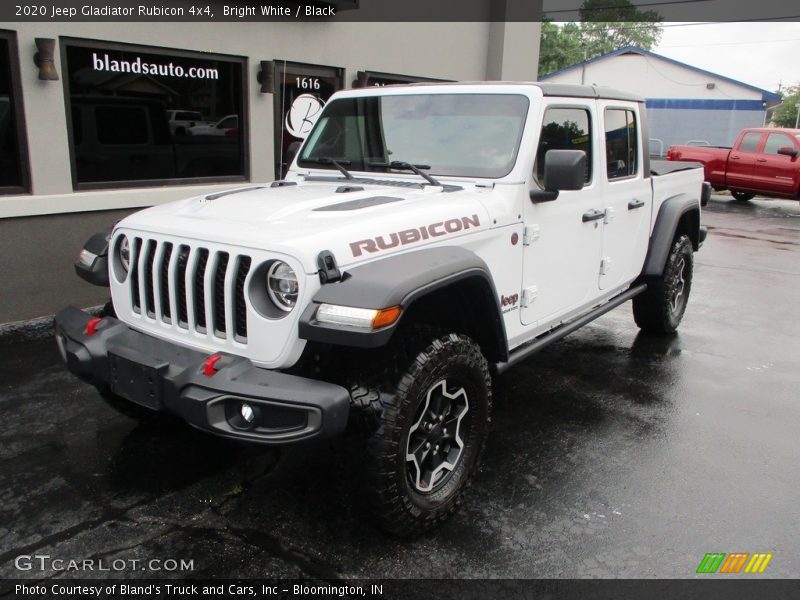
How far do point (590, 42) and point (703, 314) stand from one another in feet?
220

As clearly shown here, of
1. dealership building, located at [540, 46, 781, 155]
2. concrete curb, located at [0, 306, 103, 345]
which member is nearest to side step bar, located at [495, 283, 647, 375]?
concrete curb, located at [0, 306, 103, 345]

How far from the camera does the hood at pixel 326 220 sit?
2.73 meters

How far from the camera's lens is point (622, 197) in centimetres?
471

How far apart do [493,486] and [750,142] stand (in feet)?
51.5

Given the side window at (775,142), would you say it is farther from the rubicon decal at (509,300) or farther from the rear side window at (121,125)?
the rubicon decal at (509,300)

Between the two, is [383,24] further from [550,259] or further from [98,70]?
[550,259]

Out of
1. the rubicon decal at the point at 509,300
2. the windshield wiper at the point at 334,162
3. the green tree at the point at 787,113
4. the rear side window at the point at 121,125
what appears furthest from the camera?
the green tree at the point at 787,113

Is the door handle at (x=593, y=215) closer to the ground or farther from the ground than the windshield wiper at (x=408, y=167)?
closer to the ground

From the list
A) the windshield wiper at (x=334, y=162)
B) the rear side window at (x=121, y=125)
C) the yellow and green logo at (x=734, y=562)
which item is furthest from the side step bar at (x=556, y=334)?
the rear side window at (x=121, y=125)

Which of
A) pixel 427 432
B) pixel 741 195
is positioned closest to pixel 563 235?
pixel 427 432

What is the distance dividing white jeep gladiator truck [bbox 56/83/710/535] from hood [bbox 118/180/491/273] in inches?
0.4

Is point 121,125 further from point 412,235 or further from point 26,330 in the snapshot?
point 412,235

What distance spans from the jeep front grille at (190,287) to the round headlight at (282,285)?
10 cm

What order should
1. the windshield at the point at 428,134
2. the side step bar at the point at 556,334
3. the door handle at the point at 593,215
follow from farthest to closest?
1. the door handle at the point at 593,215
2. the windshield at the point at 428,134
3. the side step bar at the point at 556,334
